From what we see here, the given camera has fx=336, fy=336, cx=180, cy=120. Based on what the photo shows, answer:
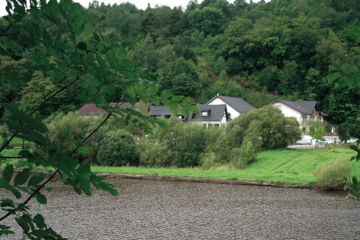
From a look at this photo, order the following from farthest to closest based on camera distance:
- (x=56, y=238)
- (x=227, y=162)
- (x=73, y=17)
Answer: (x=227, y=162) < (x=56, y=238) < (x=73, y=17)

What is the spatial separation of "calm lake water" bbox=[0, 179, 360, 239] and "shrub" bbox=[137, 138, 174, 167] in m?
7.08

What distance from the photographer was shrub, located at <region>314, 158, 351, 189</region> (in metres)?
18.5

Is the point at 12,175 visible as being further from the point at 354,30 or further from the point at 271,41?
the point at 271,41

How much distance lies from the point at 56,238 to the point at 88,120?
A: 27155mm

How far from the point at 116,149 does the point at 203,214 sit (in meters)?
14.0

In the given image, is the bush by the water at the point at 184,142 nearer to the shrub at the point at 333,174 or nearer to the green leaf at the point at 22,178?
the shrub at the point at 333,174

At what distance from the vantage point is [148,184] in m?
20.2

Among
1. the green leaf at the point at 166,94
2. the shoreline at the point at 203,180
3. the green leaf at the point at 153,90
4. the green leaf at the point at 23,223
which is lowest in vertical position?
the shoreline at the point at 203,180

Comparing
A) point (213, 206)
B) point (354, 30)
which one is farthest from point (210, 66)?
point (354, 30)

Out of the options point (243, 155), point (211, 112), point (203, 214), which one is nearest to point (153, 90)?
point (203, 214)

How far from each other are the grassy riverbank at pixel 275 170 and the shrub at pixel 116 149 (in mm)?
1718

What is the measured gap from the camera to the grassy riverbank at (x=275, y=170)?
20625 millimetres

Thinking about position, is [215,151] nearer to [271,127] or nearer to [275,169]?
[275,169]

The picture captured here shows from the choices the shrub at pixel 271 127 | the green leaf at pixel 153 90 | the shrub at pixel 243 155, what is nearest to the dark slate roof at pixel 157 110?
the shrub at pixel 271 127
